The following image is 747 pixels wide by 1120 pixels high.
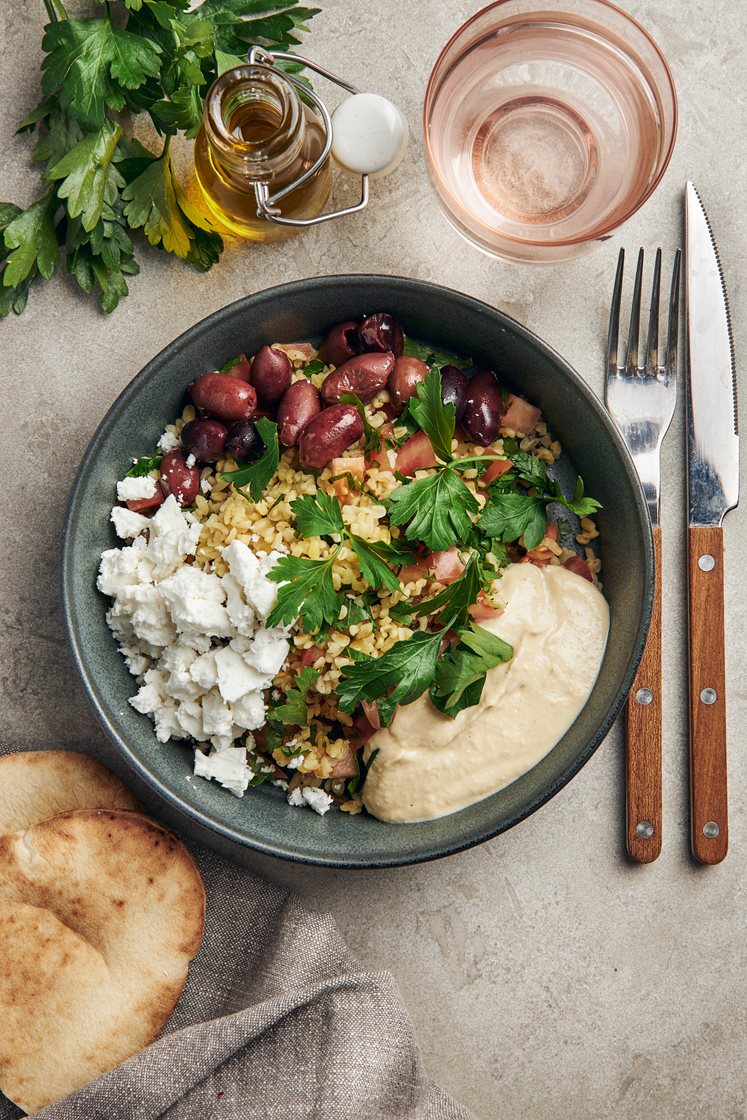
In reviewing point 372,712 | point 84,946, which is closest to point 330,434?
point 372,712

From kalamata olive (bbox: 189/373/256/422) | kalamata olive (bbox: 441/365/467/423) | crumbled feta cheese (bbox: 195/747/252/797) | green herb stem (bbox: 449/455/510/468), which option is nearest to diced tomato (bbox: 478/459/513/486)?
green herb stem (bbox: 449/455/510/468)

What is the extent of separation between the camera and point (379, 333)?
1.54 meters

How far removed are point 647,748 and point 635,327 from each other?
2.67 ft

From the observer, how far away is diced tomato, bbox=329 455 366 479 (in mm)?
1470

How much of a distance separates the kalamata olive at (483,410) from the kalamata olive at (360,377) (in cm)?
16

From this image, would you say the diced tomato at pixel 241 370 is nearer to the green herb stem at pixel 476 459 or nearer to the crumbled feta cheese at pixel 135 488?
the crumbled feta cheese at pixel 135 488

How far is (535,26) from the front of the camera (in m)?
1.60

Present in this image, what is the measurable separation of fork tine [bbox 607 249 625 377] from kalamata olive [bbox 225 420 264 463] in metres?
0.70

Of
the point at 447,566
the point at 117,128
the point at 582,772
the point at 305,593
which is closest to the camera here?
the point at 305,593

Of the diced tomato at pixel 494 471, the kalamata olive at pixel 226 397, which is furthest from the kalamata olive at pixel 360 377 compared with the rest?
the diced tomato at pixel 494 471

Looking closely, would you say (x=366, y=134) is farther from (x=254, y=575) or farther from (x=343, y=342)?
(x=254, y=575)

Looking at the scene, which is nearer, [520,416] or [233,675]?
[233,675]

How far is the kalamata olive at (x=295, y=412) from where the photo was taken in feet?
4.89

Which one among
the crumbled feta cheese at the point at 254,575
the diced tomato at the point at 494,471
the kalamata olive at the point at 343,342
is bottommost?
the crumbled feta cheese at the point at 254,575
